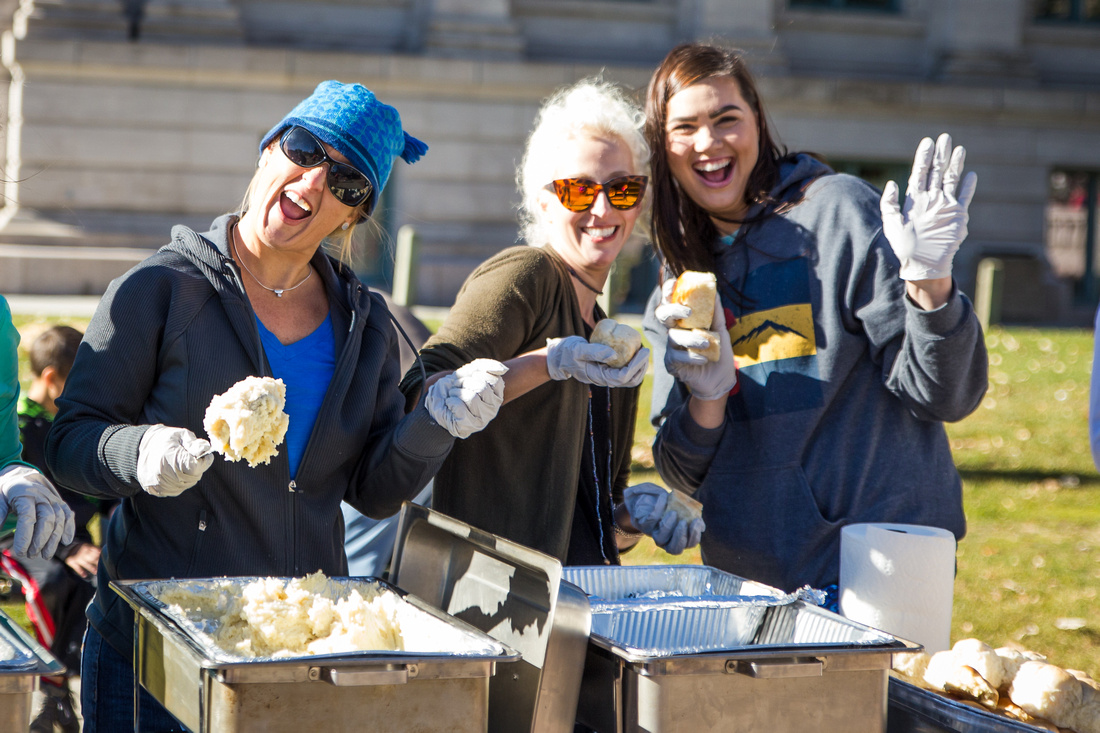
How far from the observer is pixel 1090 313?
1777 cm

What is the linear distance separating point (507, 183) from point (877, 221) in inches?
529

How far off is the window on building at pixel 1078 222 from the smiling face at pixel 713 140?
16562 millimetres

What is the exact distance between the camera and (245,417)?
199cm

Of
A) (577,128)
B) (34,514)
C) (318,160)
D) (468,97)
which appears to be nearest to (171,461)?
(34,514)

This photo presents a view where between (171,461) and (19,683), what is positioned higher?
(171,461)

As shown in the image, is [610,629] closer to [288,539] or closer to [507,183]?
[288,539]

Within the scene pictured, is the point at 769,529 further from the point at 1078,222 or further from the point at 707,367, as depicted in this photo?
the point at 1078,222

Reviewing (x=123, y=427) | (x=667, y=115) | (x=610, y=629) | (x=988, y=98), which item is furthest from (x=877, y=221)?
(x=988, y=98)

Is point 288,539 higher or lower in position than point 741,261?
lower

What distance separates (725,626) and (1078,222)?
65.0 ft

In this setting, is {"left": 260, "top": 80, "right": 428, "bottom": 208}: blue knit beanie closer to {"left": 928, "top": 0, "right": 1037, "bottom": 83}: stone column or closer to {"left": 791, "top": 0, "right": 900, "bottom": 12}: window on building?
{"left": 791, "top": 0, "right": 900, "bottom": 12}: window on building

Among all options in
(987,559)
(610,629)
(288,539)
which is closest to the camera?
(610,629)

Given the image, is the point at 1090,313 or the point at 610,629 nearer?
the point at 610,629

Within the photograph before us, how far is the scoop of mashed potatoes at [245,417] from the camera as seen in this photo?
1.99 m
